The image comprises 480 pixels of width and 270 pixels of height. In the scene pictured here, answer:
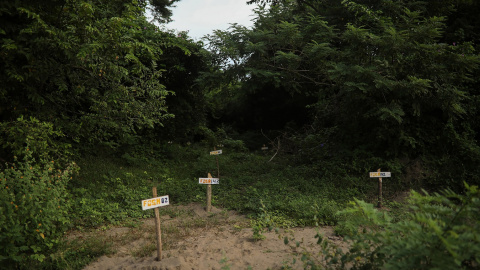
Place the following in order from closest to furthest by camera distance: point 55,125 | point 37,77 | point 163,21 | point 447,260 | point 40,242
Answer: point 447,260 → point 40,242 → point 37,77 → point 55,125 → point 163,21

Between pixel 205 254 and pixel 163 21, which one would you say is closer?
pixel 205 254

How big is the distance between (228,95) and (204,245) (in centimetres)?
786

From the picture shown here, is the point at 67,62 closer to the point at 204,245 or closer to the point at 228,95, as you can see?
the point at 204,245

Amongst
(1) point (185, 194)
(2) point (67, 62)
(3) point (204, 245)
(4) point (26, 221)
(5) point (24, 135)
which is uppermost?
(2) point (67, 62)

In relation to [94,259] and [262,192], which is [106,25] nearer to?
[94,259]

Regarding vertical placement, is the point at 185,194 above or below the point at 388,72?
Result: below

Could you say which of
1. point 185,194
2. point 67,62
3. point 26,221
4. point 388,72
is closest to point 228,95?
point 185,194

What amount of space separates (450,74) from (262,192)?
5440 mm

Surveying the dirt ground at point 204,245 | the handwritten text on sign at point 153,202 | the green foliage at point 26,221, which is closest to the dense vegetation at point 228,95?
the green foliage at point 26,221

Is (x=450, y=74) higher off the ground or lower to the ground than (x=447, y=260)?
higher

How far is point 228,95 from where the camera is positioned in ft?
41.5

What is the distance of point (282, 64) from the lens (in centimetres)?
1108

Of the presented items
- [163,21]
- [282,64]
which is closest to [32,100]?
[282,64]

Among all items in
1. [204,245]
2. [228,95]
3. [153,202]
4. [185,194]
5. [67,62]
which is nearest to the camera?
[153,202]
